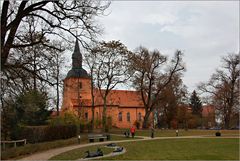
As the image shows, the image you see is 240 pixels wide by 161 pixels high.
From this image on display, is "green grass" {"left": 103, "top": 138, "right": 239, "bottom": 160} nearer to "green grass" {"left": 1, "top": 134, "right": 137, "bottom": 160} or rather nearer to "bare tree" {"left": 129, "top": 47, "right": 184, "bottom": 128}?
"green grass" {"left": 1, "top": 134, "right": 137, "bottom": 160}

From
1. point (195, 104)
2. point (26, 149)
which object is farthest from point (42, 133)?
point (195, 104)

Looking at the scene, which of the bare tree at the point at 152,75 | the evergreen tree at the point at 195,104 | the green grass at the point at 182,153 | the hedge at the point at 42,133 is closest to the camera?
the green grass at the point at 182,153

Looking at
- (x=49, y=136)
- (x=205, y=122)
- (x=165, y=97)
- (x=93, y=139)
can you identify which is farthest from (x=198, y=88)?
(x=49, y=136)

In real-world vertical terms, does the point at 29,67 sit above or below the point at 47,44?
below

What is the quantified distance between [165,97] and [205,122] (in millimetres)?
25058

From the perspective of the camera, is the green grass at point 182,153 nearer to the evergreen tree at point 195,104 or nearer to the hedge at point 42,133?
the hedge at point 42,133

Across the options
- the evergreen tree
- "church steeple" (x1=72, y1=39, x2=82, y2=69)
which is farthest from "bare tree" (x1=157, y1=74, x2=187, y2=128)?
"church steeple" (x1=72, y1=39, x2=82, y2=69)

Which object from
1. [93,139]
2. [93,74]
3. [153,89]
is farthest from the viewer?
[153,89]

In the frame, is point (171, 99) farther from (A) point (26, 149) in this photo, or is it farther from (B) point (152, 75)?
(A) point (26, 149)

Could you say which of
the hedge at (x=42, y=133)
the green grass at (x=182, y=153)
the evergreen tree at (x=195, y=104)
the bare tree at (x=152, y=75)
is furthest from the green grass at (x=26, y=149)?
the evergreen tree at (x=195, y=104)

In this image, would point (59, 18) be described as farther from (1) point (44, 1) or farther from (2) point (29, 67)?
(2) point (29, 67)

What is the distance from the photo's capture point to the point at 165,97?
184 feet

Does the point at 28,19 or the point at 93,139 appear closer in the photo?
the point at 28,19

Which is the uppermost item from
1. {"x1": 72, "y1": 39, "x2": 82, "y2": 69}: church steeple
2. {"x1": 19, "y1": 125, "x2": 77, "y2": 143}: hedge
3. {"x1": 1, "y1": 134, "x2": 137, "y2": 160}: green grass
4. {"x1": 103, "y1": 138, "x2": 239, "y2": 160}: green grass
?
{"x1": 72, "y1": 39, "x2": 82, "y2": 69}: church steeple
